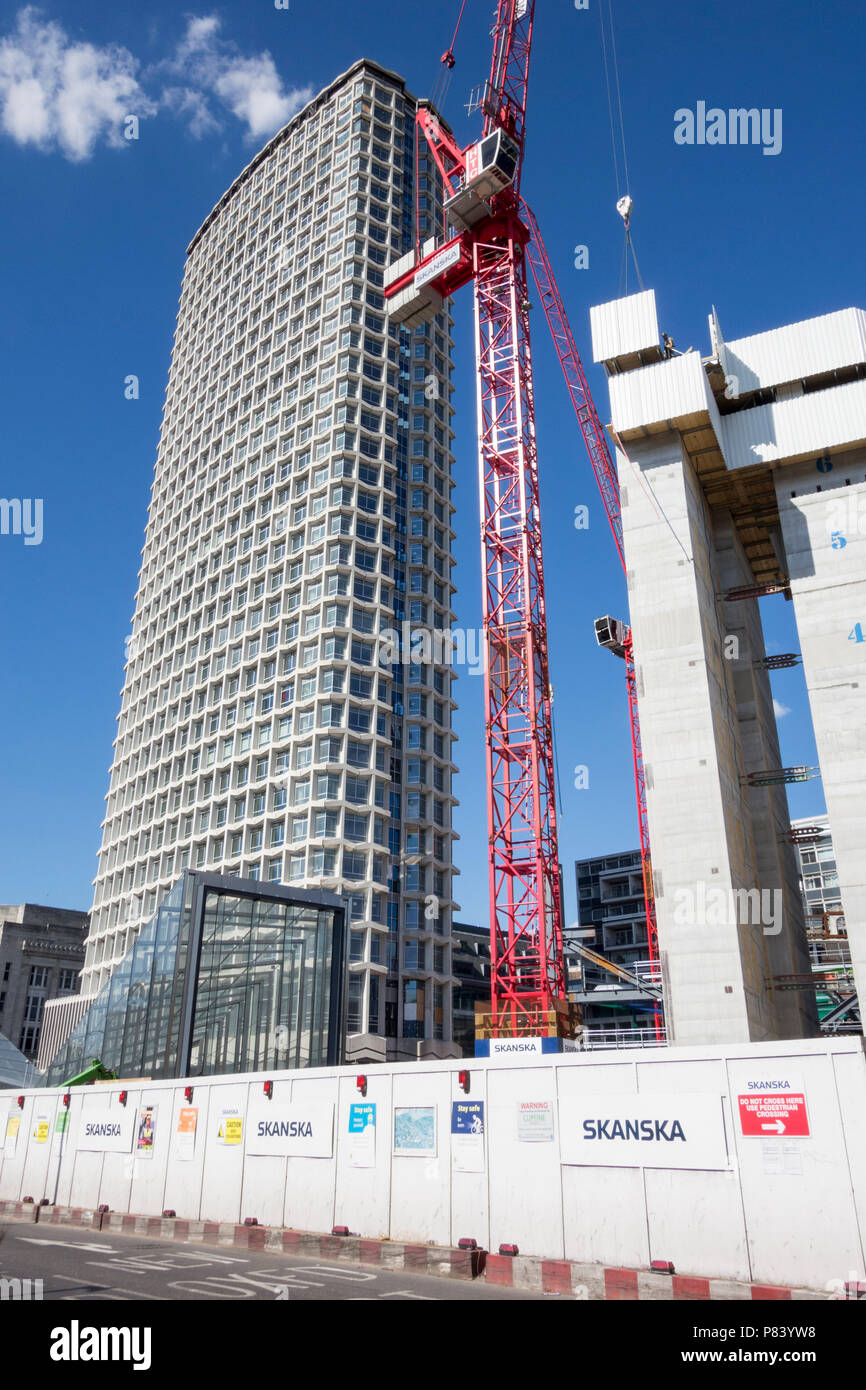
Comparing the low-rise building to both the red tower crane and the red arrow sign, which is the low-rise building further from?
the red arrow sign

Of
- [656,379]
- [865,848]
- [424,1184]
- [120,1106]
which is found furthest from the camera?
[656,379]

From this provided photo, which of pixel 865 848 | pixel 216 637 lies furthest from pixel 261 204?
pixel 865 848

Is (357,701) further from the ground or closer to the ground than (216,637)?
closer to the ground

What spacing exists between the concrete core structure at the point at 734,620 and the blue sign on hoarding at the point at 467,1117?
22.4 meters

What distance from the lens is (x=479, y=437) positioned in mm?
58750

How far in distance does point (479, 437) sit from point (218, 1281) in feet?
167

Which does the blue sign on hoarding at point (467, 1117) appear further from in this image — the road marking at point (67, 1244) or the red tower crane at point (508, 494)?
the red tower crane at point (508, 494)

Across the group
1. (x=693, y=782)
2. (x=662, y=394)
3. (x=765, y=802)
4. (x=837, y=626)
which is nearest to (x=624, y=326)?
(x=662, y=394)

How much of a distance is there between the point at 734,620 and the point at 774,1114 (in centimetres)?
3845

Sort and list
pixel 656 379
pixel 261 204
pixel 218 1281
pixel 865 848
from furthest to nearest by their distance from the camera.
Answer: pixel 261 204
pixel 656 379
pixel 865 848
pixel 218 1281

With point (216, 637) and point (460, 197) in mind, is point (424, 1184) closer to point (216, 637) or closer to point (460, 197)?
point (460, 197)

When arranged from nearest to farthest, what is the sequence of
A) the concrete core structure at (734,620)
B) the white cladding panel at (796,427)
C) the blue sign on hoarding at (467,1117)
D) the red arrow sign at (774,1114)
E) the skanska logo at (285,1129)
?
1. the red arrow sign at (774,1114)
2. the blue sign on hoarding at (467,1117)
3. the skanska logo at (285,1129)
4. the concrete core structure at (734,620)
5. the white cladding panel at (796,427)
